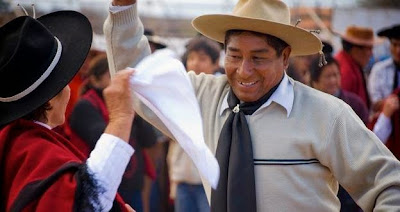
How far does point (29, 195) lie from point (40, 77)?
452mm

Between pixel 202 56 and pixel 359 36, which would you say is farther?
pixel 359 36

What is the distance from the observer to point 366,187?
389 cm

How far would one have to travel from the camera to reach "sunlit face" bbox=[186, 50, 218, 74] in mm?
7332

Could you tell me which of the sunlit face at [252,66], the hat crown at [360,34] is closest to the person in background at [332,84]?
the hat crown at [360,34]

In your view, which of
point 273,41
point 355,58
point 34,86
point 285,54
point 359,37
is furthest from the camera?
point 359,37

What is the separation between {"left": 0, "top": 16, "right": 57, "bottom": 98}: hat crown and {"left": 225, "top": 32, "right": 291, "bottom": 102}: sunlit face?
1055 millimetres

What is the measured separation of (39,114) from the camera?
329cm

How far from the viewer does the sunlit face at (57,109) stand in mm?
3318

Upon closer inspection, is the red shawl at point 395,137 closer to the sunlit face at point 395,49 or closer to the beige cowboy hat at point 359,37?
the sunlit face at point 395,49

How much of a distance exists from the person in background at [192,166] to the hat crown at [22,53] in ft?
12.7

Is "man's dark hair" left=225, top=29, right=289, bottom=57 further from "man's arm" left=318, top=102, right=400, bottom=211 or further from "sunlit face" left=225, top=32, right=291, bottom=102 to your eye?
"man's arm" left=318, top=102, right=400, bottom=211

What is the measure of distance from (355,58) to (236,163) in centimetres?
481

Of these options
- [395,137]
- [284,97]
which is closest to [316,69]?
[395,137]

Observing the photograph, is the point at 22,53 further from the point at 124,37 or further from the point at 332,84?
the point at 332,84
